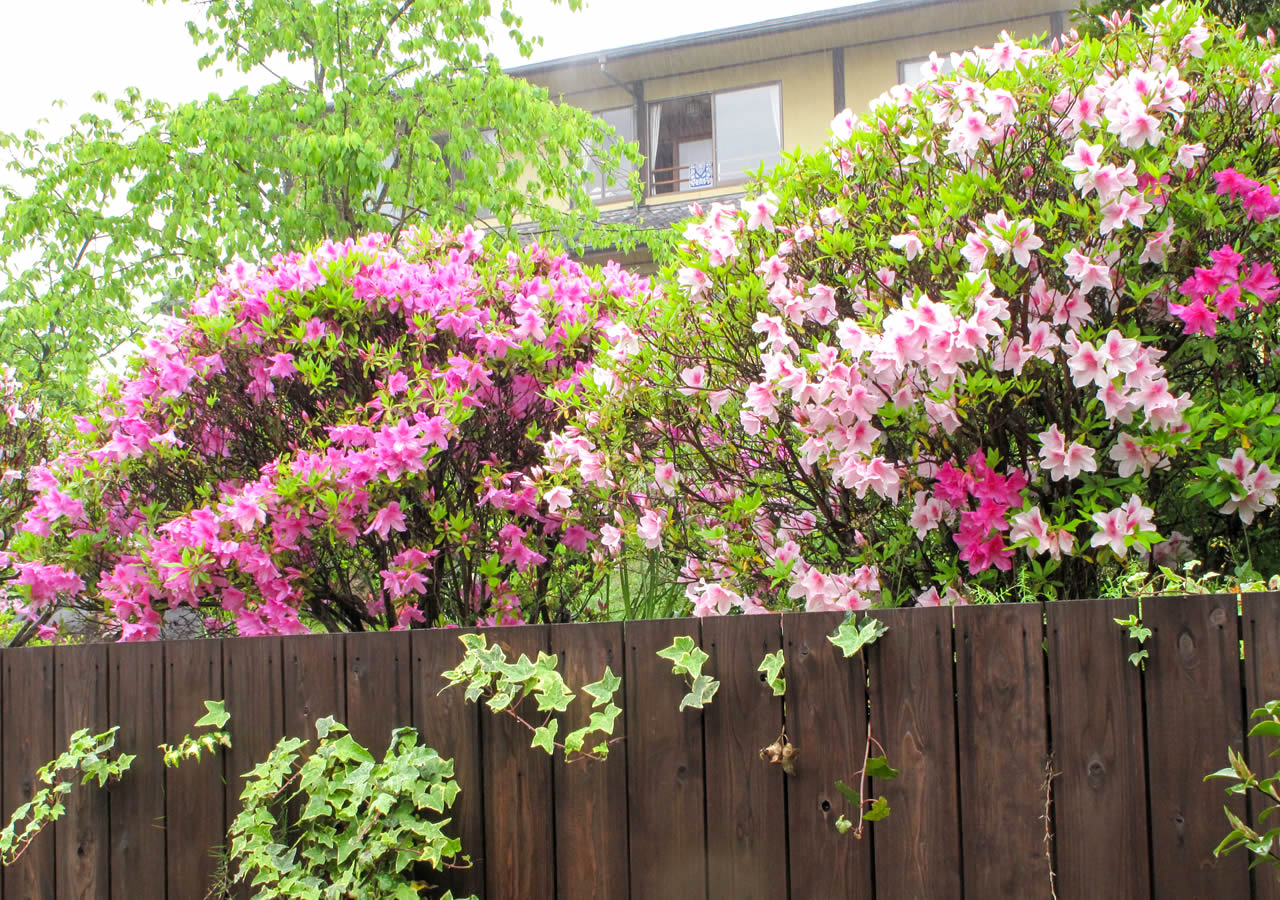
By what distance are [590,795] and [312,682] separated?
2.88 ft

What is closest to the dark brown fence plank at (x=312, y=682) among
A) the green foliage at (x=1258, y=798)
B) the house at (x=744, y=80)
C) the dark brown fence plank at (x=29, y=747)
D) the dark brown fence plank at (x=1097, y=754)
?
the dark brown fence plank at (x=29, y=747)

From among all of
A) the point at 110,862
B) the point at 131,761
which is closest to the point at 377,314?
the point at 131,761

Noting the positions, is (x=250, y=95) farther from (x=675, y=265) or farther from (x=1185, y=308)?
(x=1185, y=308)

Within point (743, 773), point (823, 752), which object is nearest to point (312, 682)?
point (743, 773)

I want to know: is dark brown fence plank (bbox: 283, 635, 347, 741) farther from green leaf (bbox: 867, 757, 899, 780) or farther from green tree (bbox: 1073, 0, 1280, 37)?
green tree (bbox: 1073, 0, 1280, 37)

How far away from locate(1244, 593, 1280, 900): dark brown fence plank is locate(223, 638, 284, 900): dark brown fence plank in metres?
2.35

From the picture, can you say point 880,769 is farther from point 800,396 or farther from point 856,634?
point 800,396

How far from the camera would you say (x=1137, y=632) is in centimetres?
223

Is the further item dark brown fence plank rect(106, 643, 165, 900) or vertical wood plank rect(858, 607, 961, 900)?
dark brown fence plank rect(106, 643, 165, 900)

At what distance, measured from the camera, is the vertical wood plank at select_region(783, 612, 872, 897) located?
7.97 ft

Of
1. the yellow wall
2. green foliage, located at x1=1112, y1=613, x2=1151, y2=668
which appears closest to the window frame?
the yellow wall

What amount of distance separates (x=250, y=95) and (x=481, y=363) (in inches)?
252

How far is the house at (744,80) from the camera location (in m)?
13.5

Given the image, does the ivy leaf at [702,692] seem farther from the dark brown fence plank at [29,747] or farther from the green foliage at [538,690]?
the dark brown fence plank at [29,747]
